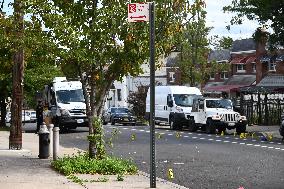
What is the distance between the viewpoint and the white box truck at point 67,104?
3451cm

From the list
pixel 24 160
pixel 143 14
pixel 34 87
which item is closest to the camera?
pixel 143 14

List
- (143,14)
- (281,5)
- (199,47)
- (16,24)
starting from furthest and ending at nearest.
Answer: (199,47) → (281,5) → (16,24) → (143,14)

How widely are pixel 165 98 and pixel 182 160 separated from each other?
2239 centimetres

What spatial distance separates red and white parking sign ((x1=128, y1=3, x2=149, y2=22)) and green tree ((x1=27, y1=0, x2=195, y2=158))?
11.2ft

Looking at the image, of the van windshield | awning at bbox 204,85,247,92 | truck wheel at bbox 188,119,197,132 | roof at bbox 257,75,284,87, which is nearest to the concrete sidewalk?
truck wheel at bbox 188,119,197,132

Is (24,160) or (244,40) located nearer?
(24,160)

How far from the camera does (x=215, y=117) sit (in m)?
33.8

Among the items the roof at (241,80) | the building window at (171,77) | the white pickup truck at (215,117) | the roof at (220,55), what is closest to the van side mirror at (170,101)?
the white pickup truck at (215,117)

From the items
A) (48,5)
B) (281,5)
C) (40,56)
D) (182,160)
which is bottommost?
(182,160)

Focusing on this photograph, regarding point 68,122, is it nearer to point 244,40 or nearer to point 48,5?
point 48,5

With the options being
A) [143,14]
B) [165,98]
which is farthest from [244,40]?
[143,14]

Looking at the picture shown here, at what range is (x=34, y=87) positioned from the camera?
39.8 meters

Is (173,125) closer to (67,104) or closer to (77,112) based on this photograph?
(77,112)

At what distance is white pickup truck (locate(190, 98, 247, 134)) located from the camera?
3369 cm
